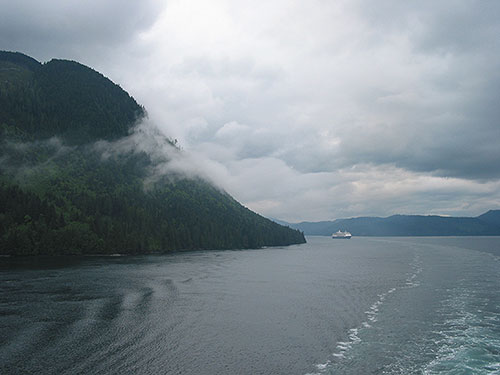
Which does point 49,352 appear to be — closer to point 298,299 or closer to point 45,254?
point 298,299

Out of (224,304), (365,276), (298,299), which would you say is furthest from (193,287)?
(365,276)

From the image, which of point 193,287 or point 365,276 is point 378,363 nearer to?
point 193,287

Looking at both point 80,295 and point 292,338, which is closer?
point 292,338

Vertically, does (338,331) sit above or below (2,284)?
below

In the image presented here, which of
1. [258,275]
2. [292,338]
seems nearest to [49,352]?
[292,338]

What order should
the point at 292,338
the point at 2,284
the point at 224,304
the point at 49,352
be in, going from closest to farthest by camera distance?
the point at 49,352 → the point at 292,338 → the point at 224,304 → the point at 2,284

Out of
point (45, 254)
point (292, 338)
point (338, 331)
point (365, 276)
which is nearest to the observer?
point (292, 338)
